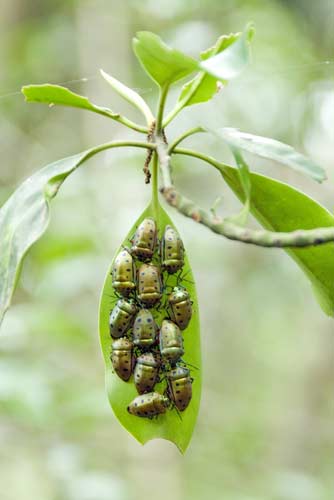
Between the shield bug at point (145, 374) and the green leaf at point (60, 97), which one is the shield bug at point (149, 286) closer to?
the shield bug at point (145, 374)

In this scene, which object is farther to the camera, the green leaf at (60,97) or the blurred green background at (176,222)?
the blurred green background at (176,222)

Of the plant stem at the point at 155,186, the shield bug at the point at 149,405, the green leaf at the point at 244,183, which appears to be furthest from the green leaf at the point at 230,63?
the shield bug at the point at 149,405

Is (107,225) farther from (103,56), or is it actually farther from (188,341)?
(188,341)

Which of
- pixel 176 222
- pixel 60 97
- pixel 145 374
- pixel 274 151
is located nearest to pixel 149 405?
pixel 145 374

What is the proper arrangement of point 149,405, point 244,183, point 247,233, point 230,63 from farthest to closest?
1. point 149,405
2. point 244,183
3. point 230,63
4. point 247,233

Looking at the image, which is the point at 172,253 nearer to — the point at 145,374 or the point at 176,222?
the point at 145,374

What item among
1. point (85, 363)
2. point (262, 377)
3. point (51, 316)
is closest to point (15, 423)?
point (51, 316)
